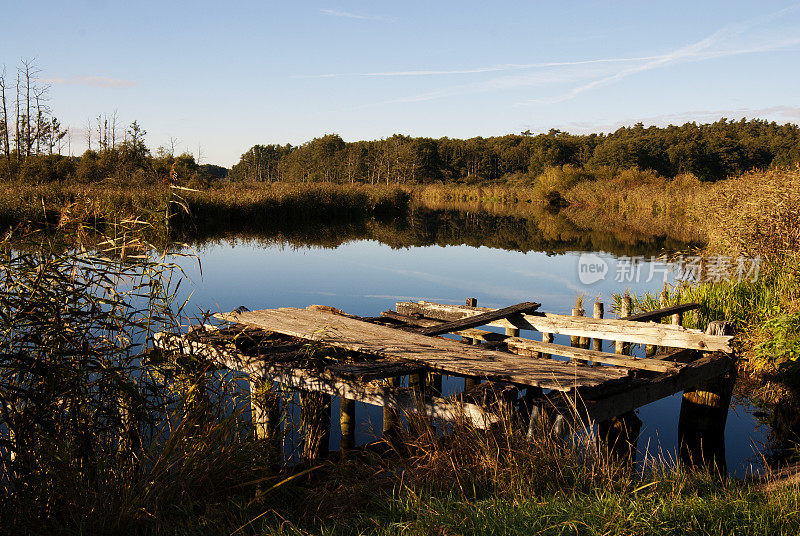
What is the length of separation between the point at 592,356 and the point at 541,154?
9218cm

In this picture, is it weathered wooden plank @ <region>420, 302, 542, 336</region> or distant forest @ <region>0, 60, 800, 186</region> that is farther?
distant forest @ <region>0, 60, 800, 186</region>

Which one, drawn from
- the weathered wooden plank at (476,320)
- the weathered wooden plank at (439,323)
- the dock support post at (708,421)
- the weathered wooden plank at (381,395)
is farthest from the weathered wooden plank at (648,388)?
the weathered wooden plank at (439,323)

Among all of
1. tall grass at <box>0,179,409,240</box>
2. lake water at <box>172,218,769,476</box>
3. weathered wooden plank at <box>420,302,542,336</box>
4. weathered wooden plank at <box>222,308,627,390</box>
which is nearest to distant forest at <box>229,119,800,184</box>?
tall grass at <box>0,179,409,240</box>

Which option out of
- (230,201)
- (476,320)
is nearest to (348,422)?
(476,320)

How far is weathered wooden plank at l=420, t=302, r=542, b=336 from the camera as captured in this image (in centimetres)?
770

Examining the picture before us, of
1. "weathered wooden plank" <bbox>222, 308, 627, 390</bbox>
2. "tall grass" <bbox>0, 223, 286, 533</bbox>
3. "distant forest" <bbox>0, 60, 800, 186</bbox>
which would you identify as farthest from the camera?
"distant forest" <bbox>0, 60, 800, 186</bbox>

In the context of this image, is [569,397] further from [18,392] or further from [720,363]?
[18,392]

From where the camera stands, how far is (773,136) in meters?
87.8

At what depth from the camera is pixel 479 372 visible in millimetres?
5281

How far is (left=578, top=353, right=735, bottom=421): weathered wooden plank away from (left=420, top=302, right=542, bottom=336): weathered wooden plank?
235 cm

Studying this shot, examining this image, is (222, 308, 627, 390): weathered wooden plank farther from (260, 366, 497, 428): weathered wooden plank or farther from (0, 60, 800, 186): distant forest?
(0, 60, 800, 186): distant forest

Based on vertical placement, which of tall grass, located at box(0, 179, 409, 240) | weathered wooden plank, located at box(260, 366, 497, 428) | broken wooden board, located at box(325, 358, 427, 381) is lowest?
weathered wooden plank, located at box(260, 366, 497, 428)

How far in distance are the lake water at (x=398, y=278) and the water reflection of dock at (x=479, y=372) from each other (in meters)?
1.16

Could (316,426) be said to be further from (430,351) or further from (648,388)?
(648,388)
